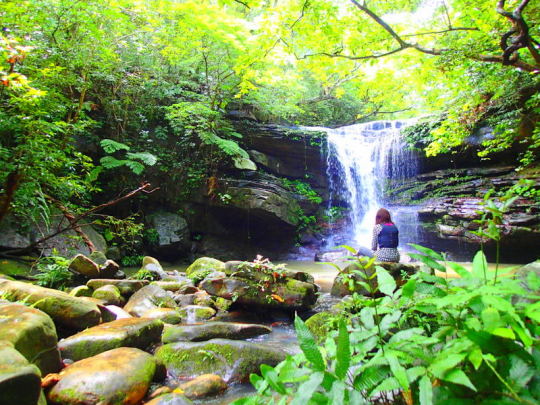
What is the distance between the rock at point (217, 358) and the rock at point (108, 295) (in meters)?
1.89

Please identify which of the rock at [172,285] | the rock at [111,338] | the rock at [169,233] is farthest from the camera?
the rock at [169,233]

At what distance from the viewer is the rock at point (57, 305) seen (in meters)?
3.37

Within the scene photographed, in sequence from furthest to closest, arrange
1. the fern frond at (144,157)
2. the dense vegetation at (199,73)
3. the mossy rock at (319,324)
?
the fern frond at (144,157) < the dense vegetation at (199,73) < the mossy rock at (319,324)

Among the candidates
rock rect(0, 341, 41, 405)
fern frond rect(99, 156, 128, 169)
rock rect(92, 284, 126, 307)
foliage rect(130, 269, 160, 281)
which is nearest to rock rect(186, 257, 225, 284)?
foliage rect(130, 269, 160, 281)

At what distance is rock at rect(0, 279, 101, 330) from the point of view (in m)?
3.37

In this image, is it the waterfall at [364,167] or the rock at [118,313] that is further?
the waterfall at [364,167]

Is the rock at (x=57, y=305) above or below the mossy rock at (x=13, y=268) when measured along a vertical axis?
above

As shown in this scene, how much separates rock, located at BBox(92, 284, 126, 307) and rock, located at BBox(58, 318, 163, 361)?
4.54 feet

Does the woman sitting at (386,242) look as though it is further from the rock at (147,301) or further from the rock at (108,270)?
the rock at (108,270)

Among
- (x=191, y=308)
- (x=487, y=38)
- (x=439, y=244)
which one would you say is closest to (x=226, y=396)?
(x=191, y=308)

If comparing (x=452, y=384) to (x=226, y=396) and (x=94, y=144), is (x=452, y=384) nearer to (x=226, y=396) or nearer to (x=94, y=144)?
(x=226, y=396)

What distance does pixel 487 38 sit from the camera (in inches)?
209

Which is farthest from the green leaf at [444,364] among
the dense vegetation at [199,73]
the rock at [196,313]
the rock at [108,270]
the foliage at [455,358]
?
the rock at [108,270]

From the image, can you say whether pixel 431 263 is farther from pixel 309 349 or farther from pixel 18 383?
pixel 18 383
